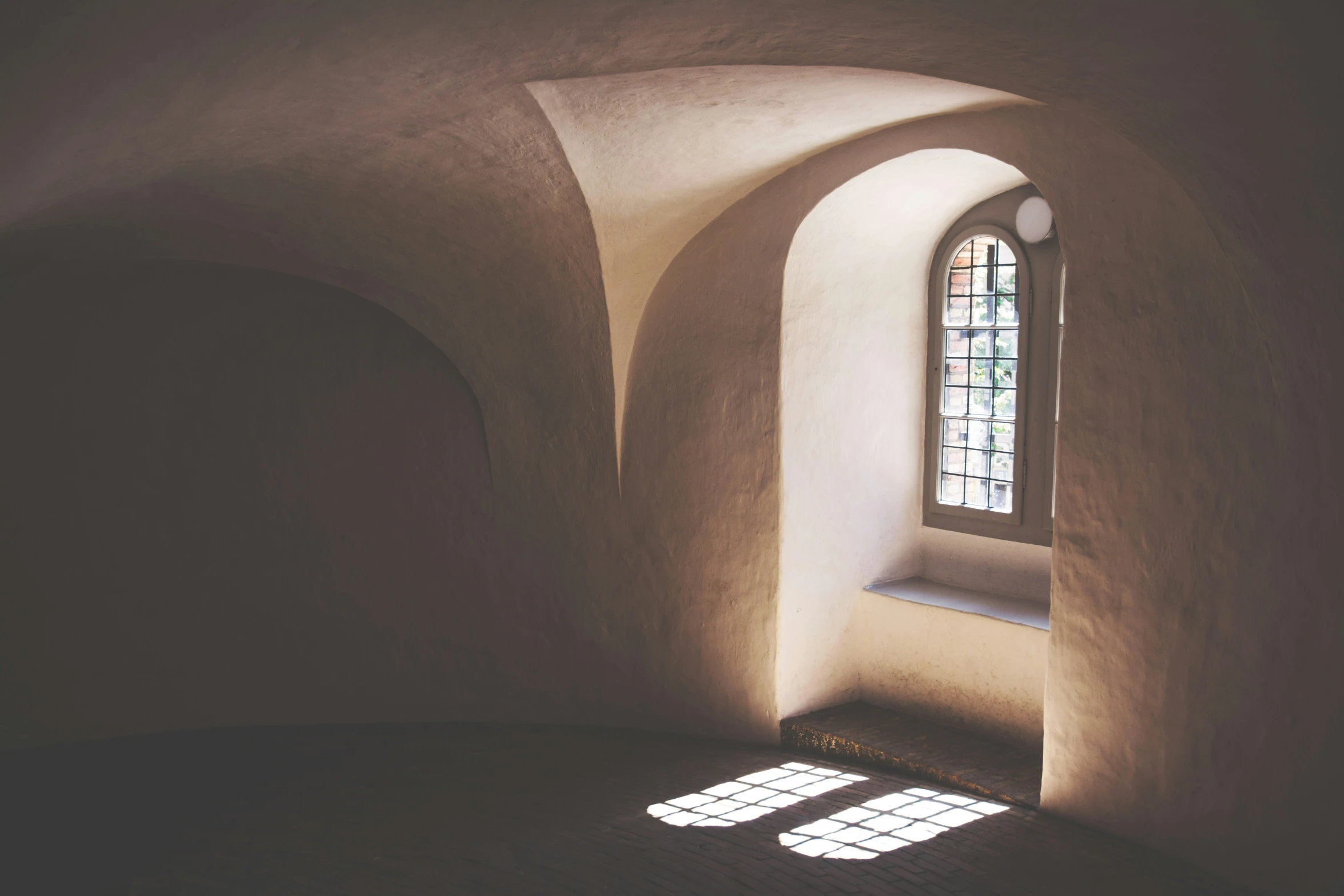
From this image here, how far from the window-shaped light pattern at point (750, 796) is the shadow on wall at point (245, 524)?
237cm

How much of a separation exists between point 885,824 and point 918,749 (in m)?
1.03

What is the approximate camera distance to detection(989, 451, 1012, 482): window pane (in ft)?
21.9

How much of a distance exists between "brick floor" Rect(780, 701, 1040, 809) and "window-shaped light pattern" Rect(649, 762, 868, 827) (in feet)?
0.74

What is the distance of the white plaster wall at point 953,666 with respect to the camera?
20.2ft

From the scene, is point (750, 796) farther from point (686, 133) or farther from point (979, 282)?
point (686, 133)

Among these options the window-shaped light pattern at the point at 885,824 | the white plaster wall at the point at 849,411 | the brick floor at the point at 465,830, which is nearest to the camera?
the brick floor at the point at 465,830

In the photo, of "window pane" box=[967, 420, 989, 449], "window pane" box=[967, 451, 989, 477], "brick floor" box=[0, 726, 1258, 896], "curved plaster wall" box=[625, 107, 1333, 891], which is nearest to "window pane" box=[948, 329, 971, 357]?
"window pane" box=[967, 420, 989, 449]

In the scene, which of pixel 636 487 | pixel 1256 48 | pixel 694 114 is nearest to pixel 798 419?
pixel 636 487

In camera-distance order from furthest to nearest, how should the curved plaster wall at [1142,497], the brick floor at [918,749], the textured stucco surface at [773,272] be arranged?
the brick floor at [918,749]
the curved plaster wall at [1142,497]
the textured stucco surface at [773,272]

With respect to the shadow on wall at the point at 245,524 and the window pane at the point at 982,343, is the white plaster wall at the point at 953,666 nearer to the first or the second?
the window pane at the point at 982,343

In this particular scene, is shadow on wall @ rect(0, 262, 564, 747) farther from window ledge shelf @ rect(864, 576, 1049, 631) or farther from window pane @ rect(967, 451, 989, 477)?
window pane @ rect(967, 451, 989, 477)

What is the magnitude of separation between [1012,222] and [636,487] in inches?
121

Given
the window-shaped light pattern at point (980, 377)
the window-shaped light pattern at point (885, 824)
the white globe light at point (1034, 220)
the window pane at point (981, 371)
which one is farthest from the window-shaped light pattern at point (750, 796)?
the white globe light at point (1034, 220)

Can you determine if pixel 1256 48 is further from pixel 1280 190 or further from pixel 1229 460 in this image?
pixel 1229 460
